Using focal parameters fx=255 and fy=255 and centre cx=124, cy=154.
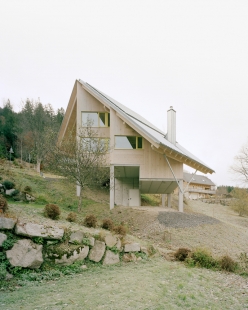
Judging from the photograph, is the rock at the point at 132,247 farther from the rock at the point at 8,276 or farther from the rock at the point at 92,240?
Result: the rock at the point at 8,276

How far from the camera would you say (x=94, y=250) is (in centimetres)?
766

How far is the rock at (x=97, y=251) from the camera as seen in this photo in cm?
756

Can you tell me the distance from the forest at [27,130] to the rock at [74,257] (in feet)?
62.9

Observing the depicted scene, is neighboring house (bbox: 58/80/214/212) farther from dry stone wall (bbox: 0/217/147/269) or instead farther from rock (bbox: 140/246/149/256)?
dry stone wall (bbox: 0/217/147/269)

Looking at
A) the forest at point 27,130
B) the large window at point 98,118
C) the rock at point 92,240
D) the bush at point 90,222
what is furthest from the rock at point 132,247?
the forest at point 27,130

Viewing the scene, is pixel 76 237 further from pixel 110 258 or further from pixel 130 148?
pixel 130 148

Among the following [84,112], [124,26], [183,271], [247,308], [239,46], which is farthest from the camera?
[84,112]

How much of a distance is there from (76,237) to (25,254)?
5.11 ft

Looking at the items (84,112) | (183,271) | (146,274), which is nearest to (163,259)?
(183,271)

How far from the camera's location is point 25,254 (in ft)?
21.0

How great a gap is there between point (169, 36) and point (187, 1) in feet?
6.42

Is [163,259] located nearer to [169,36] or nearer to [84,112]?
[169,36]

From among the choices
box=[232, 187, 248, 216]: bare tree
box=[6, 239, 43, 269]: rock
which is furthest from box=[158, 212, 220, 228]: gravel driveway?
box=[232, 187, 248, 216]: bare tree

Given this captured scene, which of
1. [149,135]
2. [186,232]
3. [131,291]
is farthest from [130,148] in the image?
[131,291]
